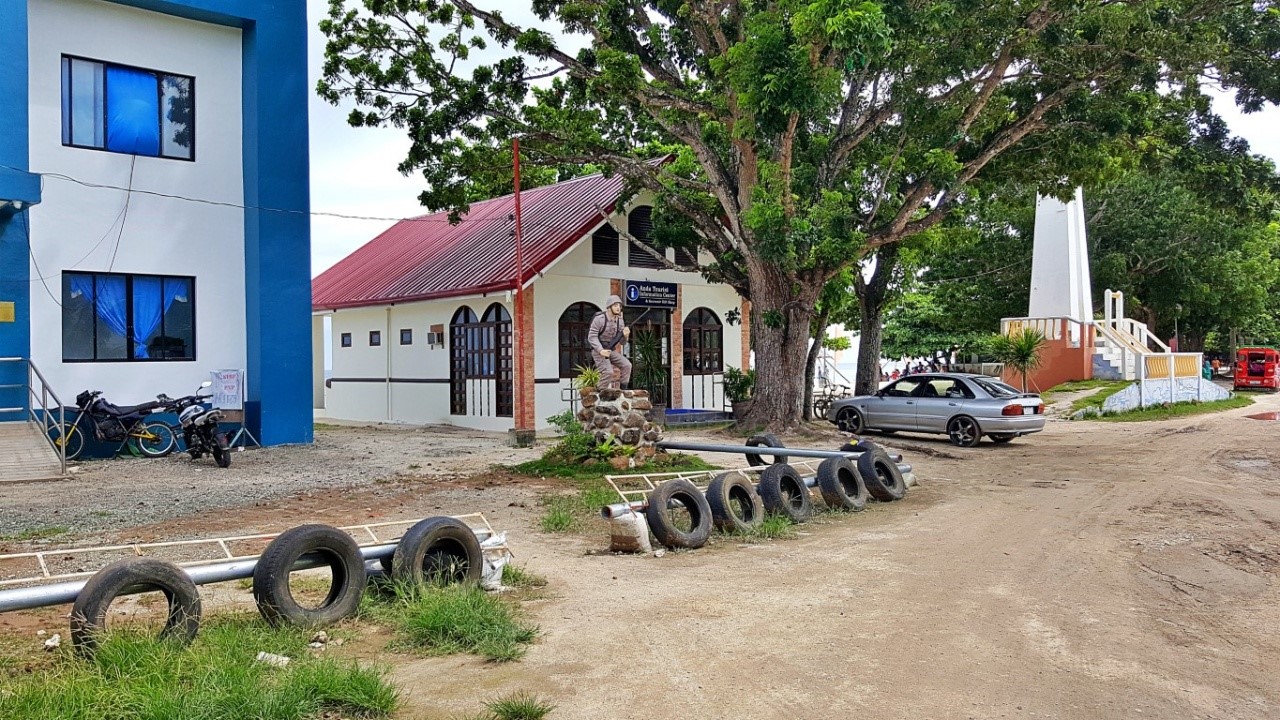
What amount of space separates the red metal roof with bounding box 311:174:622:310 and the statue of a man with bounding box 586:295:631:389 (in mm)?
5519

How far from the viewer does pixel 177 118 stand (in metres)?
16.6

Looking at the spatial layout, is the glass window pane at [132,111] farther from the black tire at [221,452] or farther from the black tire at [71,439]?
the black tire at [221,452]

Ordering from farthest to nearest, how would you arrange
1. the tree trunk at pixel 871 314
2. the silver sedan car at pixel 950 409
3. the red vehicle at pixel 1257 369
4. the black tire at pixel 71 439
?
the red vehicle at pixel 1257 369 < the tree trunk at pixel 871 314 < the silver sedan car at pixel 950 409 < the black tire at pixel 71 439

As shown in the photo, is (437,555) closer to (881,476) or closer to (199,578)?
(199,578)

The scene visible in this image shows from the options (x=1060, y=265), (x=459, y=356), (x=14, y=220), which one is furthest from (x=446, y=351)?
(x=1060, y=265)

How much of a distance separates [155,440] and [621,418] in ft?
25.5

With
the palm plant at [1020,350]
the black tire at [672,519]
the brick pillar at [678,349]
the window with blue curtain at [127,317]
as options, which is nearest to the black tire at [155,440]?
the window with blue curtain at [127,317]

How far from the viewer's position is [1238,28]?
15.0m

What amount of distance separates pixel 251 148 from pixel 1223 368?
171ft

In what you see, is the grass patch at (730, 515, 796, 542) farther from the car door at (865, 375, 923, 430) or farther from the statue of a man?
the car door at (865, 375, 923, 430)

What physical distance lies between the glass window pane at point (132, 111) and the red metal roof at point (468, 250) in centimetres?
660

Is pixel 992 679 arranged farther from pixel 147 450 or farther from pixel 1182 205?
pixel 1182 205

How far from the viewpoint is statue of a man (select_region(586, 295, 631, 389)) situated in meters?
14.1

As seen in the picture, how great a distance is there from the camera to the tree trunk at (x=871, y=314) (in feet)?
78.1
